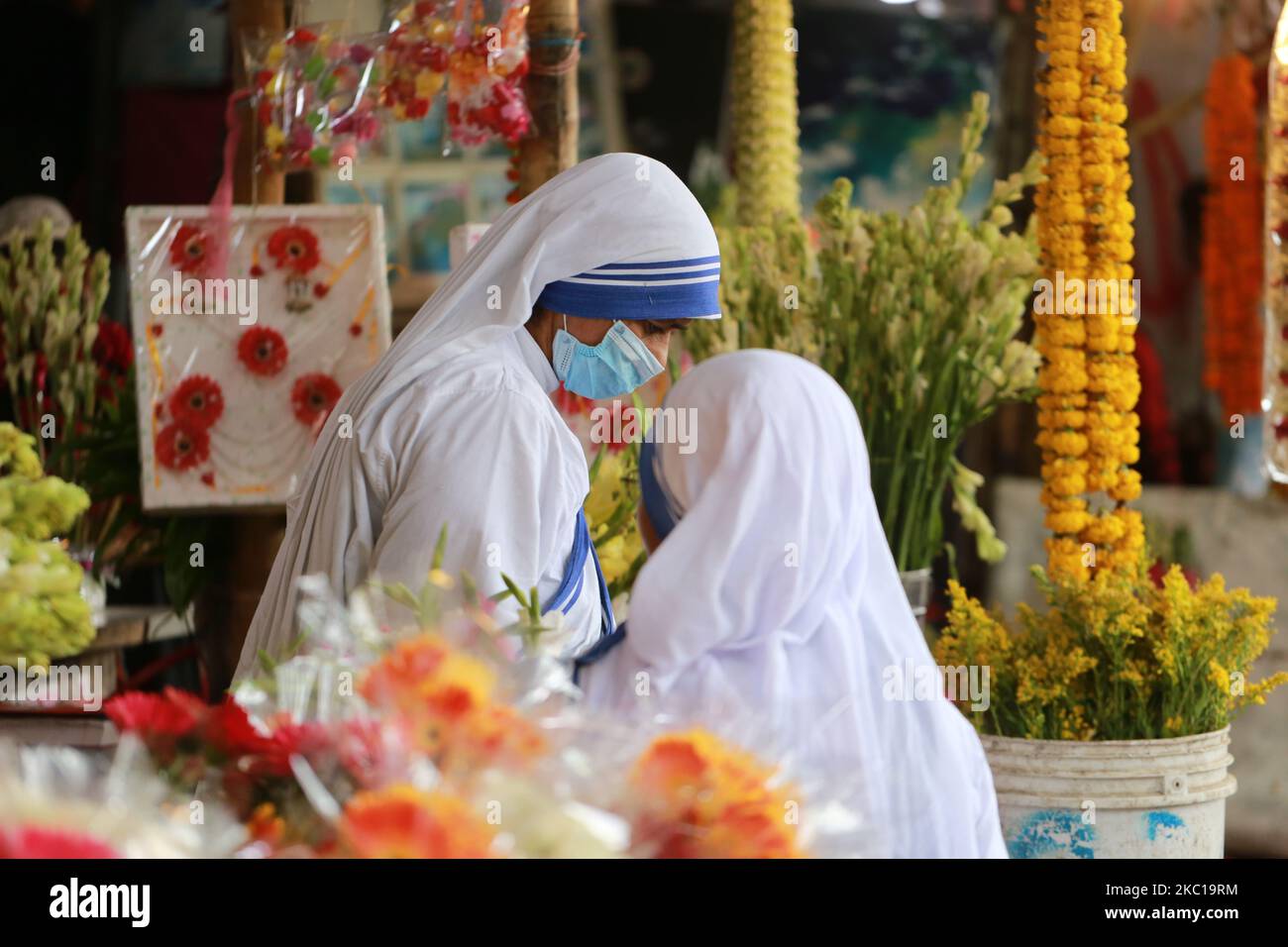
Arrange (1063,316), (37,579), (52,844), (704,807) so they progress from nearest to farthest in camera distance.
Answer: (52,844), (704,807), (37,579), (1063,316)

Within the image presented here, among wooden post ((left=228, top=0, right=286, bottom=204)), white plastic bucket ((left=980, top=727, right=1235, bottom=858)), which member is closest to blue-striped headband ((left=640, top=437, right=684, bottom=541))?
white plastic bucket ((left=980, top=727, right=1235, bottom=858))

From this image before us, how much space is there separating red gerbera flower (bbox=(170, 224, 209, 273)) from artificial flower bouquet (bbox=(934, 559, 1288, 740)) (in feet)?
5.52

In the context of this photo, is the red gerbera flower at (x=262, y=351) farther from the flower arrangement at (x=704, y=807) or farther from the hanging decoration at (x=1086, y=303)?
the flower arrangement at (x=704, y=807)

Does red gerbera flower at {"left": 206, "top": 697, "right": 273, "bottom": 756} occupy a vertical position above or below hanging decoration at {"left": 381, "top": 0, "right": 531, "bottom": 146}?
below

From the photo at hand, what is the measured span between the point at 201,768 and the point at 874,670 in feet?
2.28

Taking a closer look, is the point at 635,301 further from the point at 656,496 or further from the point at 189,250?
the point at 189,250

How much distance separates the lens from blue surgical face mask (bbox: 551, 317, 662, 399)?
2.14 m

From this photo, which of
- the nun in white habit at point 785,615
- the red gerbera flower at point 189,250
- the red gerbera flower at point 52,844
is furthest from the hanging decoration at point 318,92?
the red gerbera flower at point 52,844

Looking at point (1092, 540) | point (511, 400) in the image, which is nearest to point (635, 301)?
point (511, 400)

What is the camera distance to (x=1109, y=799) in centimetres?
234

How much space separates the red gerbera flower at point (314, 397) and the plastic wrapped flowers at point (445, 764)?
1.89 metres

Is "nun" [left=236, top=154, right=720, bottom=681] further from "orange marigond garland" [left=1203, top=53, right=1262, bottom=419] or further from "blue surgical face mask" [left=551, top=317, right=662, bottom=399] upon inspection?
"orange marigond garland" [left=1203, top=53, right=1262, bottom=419]

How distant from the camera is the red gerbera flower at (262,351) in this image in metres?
3.05

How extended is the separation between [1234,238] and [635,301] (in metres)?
3.42
